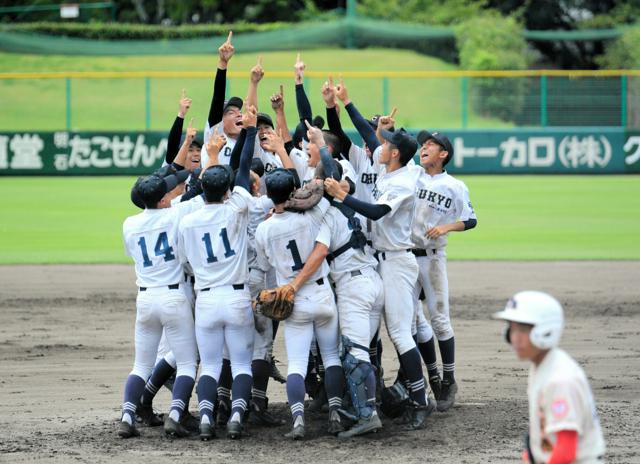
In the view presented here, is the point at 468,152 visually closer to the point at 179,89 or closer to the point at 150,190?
the point at 179,89

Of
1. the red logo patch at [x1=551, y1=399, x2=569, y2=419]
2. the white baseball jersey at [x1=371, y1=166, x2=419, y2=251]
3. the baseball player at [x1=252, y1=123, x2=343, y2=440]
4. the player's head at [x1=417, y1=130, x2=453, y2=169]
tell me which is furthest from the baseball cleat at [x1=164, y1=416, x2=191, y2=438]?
the red logo patch at [x1=551, y1=399, x2=569, y2=419]

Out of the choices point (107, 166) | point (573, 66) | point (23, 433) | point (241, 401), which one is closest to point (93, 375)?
point (23, 433)

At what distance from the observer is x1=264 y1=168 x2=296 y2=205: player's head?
7082mm

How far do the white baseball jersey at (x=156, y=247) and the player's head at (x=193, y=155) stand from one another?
4.39 ft

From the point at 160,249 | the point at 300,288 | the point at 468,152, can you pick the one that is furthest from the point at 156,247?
the point at 468,152

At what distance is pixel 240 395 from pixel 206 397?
0.23 m

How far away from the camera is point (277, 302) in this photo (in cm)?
699

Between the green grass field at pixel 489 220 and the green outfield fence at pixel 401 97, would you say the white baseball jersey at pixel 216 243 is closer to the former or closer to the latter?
the green grass field at pixel 489 220

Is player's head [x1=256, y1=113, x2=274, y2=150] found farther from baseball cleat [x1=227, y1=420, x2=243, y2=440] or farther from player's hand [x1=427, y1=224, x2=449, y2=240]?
baseball cleat [x1=227, y1=420, x2=243, y2=440]

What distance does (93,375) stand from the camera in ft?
29.9

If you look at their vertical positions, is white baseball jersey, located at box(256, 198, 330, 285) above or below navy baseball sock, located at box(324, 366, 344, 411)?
above

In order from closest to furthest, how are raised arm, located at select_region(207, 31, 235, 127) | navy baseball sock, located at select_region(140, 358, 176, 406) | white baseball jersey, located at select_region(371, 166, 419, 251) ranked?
white baseball jersey, located at select_region(371, 166, 419, 251) → navy baseball sock, located at select_region(140, 358, 176, 406) → raised arm, located at select_region(207, 31, 235, 127)

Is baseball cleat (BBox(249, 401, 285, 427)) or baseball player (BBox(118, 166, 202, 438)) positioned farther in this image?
baseball cleat (BBox(249, 401, 285, 427))

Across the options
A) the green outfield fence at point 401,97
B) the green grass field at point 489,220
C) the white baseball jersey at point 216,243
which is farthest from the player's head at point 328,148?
the green outfield fence at point 401,97
